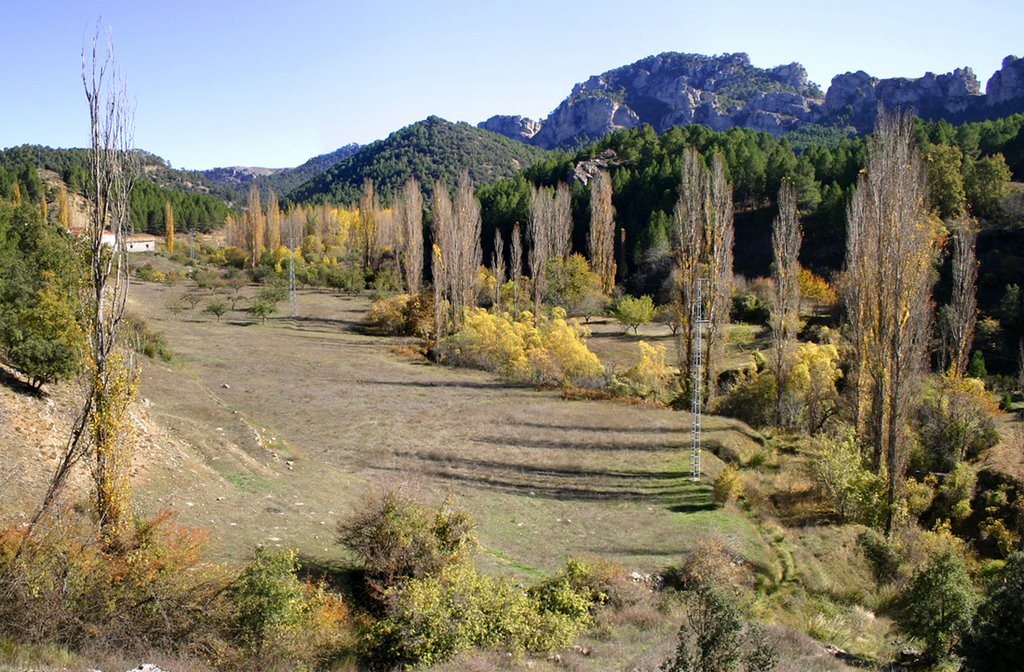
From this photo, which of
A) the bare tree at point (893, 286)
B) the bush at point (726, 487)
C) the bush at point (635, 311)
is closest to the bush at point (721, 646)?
the bush at point (726, 487)

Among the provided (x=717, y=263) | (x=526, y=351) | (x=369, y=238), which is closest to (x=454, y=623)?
(x=717, y=263)

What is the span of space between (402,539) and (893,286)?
13955 millimetres

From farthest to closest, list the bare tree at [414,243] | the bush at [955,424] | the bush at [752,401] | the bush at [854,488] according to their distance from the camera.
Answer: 1. the bare tree at [414,243]
2. the bush at [752,401]
3. the bush at [955,424]
4. the bush at [854,488]

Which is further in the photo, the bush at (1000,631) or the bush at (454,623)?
the bush at (1000,631)

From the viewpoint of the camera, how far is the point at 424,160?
456ft

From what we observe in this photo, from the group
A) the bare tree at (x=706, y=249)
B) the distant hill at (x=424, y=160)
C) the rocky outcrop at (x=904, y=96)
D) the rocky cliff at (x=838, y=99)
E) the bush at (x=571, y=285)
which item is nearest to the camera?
the bare tree at (x=706, y=249)

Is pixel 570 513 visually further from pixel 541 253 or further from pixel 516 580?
pixel 541 253

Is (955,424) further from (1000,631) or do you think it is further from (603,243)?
(603,243)

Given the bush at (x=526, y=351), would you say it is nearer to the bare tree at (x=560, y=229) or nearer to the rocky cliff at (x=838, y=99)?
the bare tree at (x=560, y=229)

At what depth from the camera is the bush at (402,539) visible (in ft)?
31.8

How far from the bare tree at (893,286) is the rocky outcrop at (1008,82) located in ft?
410

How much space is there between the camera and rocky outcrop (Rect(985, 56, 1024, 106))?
112 metres

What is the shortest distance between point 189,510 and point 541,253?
36203 millimetres

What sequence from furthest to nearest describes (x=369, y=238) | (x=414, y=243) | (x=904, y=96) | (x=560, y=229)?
(x=904, y=96), (x=369, y=238), (x=560, y=229), (x=414, y=243)
